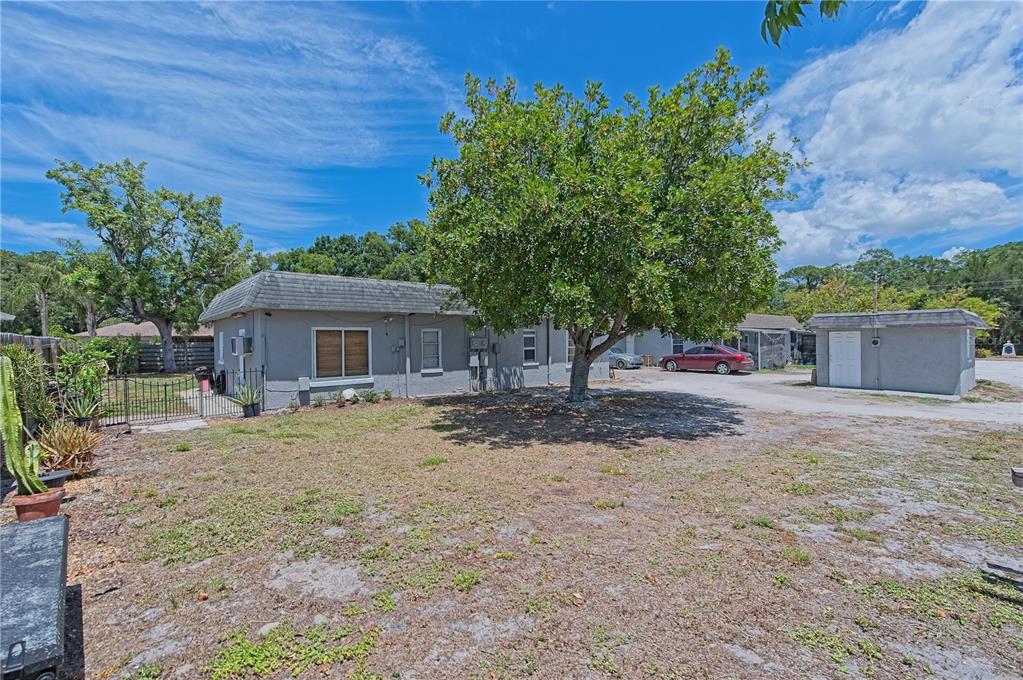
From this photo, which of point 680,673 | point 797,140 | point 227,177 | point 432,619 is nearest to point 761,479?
point 680,673

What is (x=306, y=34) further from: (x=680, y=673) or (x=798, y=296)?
(x=798, y=296)

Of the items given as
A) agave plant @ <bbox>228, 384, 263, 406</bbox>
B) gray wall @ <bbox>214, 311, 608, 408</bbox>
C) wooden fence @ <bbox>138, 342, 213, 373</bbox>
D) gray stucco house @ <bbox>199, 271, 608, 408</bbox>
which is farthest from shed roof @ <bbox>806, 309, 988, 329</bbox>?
wooden fence @ <bbox>138, 342, 213, 373</bbox>

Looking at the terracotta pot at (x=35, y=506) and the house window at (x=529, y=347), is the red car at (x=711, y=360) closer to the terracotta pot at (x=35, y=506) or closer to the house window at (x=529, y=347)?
the house window at (x=529, y=347)

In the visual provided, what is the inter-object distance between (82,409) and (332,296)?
585 centimetres

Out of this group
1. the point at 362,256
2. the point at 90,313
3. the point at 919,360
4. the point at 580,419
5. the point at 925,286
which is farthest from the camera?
the point at 925,286

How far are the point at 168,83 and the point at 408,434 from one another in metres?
7.73

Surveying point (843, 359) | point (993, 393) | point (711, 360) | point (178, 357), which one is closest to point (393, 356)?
point (843, 359)

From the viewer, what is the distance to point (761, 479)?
6254 millimetres

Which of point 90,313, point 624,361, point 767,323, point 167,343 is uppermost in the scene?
point 90,313

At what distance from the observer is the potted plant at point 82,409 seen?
26.7 feet

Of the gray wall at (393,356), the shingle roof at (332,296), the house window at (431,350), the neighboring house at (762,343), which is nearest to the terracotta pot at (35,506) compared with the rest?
the shingle roof at (332,296)

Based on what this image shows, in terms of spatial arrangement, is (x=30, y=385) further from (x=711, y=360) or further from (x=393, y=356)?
(x=711, y=360)

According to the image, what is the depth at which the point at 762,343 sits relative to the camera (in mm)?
25906

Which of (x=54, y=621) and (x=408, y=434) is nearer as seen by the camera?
(x=54, y=621)
